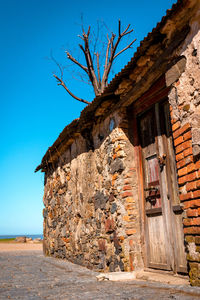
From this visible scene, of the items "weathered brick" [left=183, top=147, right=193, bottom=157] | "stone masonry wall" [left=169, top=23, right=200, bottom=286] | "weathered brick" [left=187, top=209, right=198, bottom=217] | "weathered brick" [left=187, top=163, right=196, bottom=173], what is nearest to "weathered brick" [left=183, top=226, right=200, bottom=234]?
"stone masonry wall" [left=169, top=23, right=200, bottom=286]

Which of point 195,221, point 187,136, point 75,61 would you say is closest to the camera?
point 195,221

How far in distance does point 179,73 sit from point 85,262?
3.75 m

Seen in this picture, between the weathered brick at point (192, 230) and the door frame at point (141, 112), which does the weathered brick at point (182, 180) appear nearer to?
the weathered brick at point (192, 230)

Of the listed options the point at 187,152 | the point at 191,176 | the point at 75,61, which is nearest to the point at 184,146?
the point at 187,152

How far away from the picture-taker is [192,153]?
106 inches

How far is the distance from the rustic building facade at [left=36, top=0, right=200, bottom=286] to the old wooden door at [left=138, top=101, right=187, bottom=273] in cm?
1

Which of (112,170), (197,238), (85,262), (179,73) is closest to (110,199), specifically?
(112,170)

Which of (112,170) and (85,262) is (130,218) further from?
(85,262)

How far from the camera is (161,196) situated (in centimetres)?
350

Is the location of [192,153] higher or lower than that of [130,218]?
higher

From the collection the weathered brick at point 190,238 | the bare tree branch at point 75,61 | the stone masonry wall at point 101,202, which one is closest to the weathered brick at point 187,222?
the weathered brick at point 190,238

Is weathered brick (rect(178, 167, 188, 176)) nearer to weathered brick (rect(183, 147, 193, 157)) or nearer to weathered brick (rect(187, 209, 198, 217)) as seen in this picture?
weathered brick (rect(183, 147, 193, 157))

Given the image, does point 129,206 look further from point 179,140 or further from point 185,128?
point 185,128

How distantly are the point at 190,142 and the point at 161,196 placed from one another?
1.05 meters
